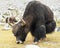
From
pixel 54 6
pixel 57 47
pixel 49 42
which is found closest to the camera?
pixel 57 47

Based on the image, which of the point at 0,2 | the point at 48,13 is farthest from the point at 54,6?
the point at 48,13

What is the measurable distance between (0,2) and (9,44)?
67.3ft

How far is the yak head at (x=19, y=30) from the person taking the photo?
525 inches

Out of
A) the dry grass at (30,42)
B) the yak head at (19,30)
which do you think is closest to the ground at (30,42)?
the dry grass at (30,42)

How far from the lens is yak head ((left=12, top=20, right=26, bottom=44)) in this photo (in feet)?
43.8

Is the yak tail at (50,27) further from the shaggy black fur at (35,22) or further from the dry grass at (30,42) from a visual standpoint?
the dry grass at (30,42)

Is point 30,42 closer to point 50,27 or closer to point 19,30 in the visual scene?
point 19,30

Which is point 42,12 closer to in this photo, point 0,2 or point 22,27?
point 22,27

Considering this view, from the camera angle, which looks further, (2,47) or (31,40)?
(31,40)

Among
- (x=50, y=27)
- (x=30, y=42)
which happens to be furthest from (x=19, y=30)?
(x=50, y=27)

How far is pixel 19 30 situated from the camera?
13.4 m

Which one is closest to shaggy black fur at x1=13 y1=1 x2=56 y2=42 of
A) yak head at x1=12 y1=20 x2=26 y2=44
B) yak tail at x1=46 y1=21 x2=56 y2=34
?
yak head at x1=12 y1=20 x2=26 y2=44

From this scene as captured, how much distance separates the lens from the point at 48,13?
1475cm

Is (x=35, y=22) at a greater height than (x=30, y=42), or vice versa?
(x=35, y=22)
